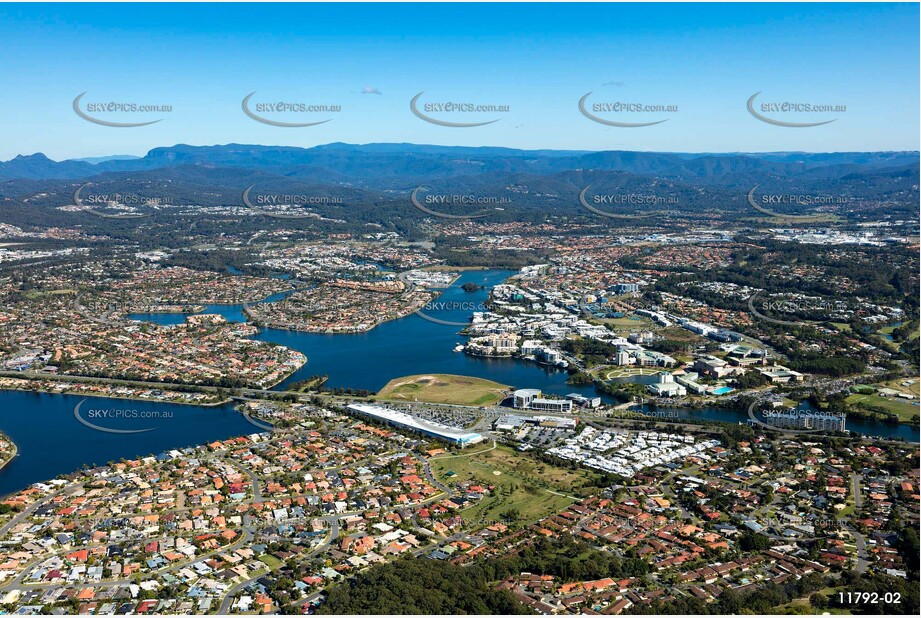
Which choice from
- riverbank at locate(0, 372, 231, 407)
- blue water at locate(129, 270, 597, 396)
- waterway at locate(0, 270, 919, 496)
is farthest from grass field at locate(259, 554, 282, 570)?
blue water at locate(129, 270, 597, 396)

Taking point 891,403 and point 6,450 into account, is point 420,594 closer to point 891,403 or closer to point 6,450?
point 6,450

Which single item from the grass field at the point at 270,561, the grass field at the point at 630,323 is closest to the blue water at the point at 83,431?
the grass field at the point at 270,561

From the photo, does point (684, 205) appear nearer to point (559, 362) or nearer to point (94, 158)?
point (559, 362)

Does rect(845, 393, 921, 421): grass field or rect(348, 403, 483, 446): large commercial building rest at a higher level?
rect(845, 393, 921, 421): grass field

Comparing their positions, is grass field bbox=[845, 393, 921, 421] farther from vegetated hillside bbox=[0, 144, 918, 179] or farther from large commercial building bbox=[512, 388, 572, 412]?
vegetated hillside bbox=[0, 144, 918, 179]

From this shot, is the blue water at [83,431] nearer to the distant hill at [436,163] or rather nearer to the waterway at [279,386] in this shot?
the waterway at [279,386]

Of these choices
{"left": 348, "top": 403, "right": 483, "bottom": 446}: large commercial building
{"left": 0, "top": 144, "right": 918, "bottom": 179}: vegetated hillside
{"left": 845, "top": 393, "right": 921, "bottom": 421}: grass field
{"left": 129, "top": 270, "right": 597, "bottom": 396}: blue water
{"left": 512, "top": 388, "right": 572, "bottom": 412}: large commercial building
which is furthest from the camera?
{"left": 0, "top": 144, "right": 918, "bottom": 179}: vegetated hillside
